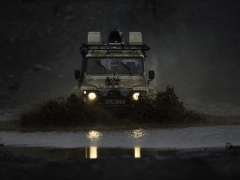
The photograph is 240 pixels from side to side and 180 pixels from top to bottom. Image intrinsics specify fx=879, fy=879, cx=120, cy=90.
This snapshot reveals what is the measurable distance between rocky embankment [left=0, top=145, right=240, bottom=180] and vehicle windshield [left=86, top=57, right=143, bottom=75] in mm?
9172

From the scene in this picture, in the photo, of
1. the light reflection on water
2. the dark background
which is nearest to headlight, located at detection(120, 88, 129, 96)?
the light reflection on water

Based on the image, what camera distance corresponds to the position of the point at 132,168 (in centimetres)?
1012

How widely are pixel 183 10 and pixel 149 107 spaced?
29.3 m

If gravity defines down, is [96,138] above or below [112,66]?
below

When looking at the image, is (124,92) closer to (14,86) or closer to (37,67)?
(14,86)

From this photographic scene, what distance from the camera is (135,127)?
1825 cm

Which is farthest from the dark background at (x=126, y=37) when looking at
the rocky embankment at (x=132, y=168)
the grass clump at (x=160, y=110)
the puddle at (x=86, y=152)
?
the rocky embankment at (x=132, y=168)

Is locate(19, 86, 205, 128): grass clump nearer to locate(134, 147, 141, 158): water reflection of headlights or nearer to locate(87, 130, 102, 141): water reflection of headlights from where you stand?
locate(87, 130, 102, 141): water reflection of headlights

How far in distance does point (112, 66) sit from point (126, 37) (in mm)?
23017

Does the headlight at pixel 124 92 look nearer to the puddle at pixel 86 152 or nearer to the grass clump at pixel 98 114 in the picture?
the grass clump at pixel 98 114

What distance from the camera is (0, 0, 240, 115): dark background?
33.9 metres

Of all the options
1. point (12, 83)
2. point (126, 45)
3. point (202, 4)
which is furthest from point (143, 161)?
point (202, 4)

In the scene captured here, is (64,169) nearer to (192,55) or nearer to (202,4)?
(192,55)

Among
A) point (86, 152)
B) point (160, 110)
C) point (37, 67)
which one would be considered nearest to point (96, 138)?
point (86, 152)
